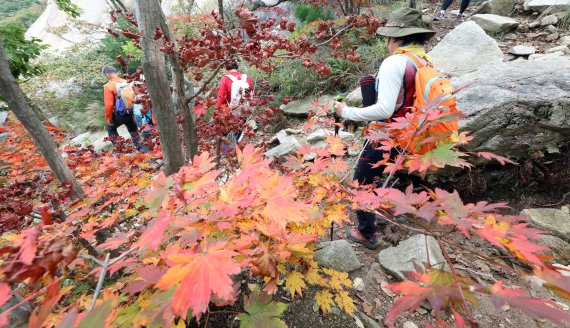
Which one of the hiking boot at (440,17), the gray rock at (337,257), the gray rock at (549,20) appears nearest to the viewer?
the gray rock at (337,257)

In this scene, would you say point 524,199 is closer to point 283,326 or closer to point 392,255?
point 392,255

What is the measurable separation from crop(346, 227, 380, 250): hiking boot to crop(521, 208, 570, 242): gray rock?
4.97 feet

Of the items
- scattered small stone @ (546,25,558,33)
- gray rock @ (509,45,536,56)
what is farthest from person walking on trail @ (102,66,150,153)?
scattered small stone @ (546,25,558,33)

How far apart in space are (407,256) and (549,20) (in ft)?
21.2

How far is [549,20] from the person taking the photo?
17.3ft

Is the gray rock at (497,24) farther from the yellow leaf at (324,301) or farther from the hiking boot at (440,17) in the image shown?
the yellow leaf at (324,301)

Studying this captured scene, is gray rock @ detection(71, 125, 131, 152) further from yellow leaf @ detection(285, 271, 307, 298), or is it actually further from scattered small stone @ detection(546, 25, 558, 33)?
scattered small stone @ detection(546, 25, 558, 33)

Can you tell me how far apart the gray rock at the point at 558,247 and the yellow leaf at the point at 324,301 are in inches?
83.7

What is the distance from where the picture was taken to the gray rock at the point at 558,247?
227 cm

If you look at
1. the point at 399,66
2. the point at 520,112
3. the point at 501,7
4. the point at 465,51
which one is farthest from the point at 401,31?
the point at 501,7

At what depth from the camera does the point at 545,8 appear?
5.59 m

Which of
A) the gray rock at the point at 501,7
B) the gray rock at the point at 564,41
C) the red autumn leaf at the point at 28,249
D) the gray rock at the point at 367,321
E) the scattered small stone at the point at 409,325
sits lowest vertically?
the scattered small stone at the point at 409,325

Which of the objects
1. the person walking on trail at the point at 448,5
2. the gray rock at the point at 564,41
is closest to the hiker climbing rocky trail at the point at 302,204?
the gray rock at the point at 564,41

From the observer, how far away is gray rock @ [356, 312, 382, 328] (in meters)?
1.79
